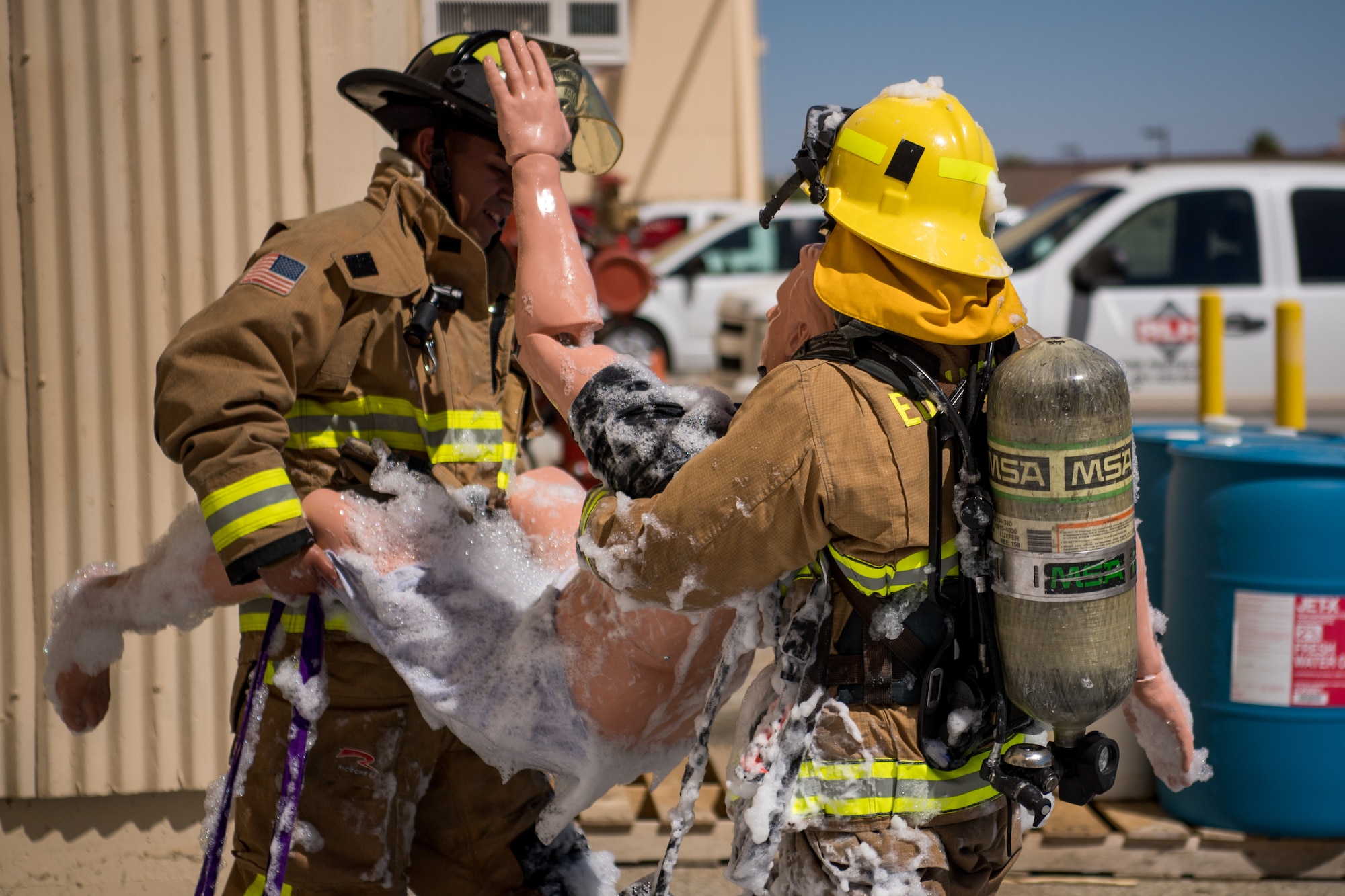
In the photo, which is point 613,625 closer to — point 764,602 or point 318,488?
point 764,602

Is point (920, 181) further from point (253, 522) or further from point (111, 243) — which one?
point (111, 243)

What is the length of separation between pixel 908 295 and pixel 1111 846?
247cm

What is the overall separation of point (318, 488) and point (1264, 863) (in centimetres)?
293

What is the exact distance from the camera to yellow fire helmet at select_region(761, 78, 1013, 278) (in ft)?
5.96

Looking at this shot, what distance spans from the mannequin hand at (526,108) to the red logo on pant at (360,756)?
3.94 feet

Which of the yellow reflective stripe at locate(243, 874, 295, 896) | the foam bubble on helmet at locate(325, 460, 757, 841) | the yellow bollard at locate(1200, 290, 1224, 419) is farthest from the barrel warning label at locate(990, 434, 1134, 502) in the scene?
the yellow bollard at locate(1200, 290, 1224, 419)

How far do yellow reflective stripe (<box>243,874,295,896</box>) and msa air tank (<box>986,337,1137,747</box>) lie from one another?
148cm

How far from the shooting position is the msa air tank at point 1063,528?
1.70m

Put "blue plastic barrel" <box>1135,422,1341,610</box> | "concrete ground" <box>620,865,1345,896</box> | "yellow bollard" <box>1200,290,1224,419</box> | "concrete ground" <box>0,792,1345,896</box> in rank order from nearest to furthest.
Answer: "concrete ground" <box>0,792,1345,896</box>, "concrete ground" <box>620,865,1345,896</box>, "blue plastic barrel" <box>1135,422,1341,610</box>, "yellow bollard" <box>1200,290,1224,419</box>

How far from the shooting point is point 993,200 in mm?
1868

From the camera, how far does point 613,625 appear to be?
2.28 m

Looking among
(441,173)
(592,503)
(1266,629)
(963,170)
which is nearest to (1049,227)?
(1266,629)

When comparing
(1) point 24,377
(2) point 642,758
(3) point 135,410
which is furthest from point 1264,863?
(1) point 24,377

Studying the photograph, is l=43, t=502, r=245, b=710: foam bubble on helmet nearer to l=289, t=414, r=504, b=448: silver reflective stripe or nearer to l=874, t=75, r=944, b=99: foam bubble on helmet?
l=289, t=414, r=504, b=448: silver reflective stripe
